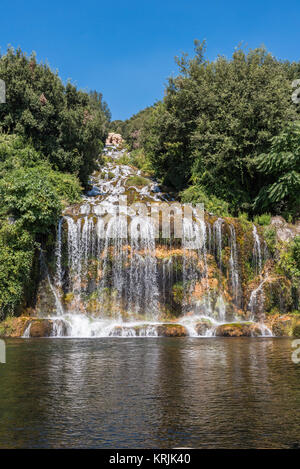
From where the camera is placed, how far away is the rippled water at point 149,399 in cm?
560

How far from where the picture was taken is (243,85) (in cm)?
3014

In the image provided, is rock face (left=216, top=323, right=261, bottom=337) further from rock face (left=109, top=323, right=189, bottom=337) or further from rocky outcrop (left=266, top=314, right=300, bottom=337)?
rock face (left=109, top=323, right=189, bottom=337)

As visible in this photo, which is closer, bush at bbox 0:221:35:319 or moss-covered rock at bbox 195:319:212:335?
moss-covered rock at bbox 195:319:212:335

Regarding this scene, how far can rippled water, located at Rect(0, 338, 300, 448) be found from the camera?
18.4ft

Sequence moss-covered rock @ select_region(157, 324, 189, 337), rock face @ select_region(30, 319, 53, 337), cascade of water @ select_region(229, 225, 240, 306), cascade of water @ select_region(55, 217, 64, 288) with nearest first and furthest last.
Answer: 1. rock face @ select_region(30, 319, 53, 337)
2. moss-covered rock @ select_region(157, 324, 189, 337)
3. cascade of water @ select_region(55, 217, 64, 288)
4. cascade of water @ select_region(229, 225, 240, 306)

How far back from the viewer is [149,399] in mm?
7480

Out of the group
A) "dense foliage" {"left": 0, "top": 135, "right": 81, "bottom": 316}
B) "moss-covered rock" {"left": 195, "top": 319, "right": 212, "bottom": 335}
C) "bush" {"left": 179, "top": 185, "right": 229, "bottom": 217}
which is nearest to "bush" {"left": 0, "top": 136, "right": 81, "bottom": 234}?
"dense foliage" {"left": 0, "top": 135, "right": 81, "bottom": 316}

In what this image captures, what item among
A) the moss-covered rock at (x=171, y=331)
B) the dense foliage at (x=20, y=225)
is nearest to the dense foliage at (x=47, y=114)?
the dense foliage at (x=20, y=225)

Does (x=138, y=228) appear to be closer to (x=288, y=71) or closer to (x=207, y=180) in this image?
(x=207, y=180)

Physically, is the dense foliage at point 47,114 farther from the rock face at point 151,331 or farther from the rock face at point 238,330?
the rock face at point 238,330

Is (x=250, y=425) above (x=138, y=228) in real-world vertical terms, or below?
below

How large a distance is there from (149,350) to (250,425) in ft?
24.6
